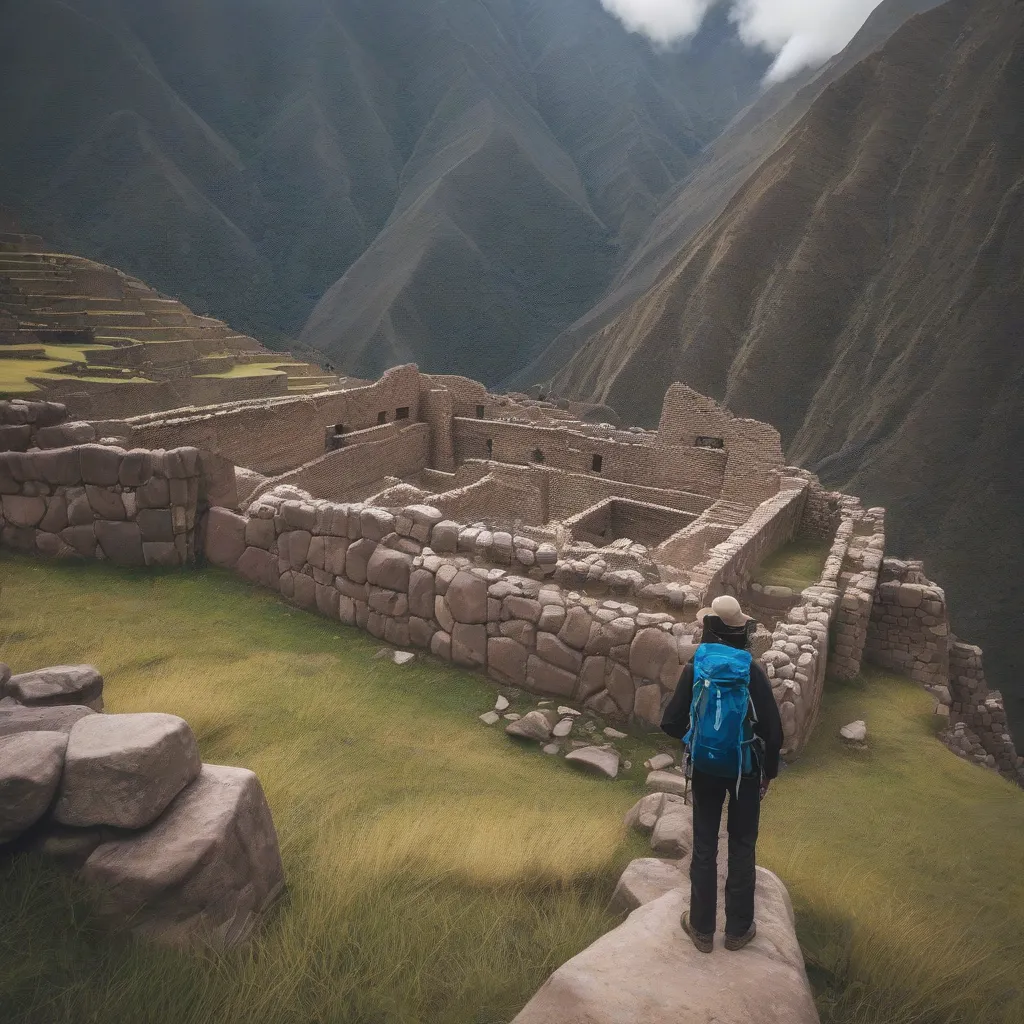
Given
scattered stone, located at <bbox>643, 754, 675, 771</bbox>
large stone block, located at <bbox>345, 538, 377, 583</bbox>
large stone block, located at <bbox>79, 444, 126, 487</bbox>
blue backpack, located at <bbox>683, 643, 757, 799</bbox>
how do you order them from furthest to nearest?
large stone block, located at <bbox>79, 444, 126, 487</bbox> < large stone block, located at <bbox>345, 538, 377, 583</bbox> < scattered stone, located at <bbox>643, 754, 675, 771</bbox> < blue backpack, located at <bbox>683, 643, 757, 799</bbox>

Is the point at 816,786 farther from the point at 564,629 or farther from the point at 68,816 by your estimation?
the point at 68,816

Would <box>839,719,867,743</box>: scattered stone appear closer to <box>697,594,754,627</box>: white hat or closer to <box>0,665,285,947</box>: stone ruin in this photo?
<box>697,594,754,627</box>: white hat

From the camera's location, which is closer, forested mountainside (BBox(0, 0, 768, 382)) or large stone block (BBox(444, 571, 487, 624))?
large stone block (BBox(444, 571, 487, 624))

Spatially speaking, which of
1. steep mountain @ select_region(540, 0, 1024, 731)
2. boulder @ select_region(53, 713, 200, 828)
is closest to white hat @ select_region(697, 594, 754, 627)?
boulder @ select_region(53, 713, 200, 828)

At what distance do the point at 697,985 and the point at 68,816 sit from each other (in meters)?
2.74

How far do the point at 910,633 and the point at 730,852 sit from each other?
1010cm

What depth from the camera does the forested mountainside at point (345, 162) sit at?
273 feet

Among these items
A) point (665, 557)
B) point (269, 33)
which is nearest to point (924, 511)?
point (665, 557)

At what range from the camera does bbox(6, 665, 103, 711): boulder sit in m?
3.97

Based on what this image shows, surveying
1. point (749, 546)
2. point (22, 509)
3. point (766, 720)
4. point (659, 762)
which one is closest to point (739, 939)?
A: point (766, 720)

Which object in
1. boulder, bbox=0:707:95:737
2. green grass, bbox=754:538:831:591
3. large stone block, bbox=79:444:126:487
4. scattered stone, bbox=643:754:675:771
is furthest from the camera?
green grass, bbox=754:538:831:591

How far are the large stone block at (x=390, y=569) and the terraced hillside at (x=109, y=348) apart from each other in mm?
18296

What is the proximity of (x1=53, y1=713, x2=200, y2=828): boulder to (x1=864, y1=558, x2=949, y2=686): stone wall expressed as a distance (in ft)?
37.3

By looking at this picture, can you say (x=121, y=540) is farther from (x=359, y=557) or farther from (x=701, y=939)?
(x=701, y=939)
